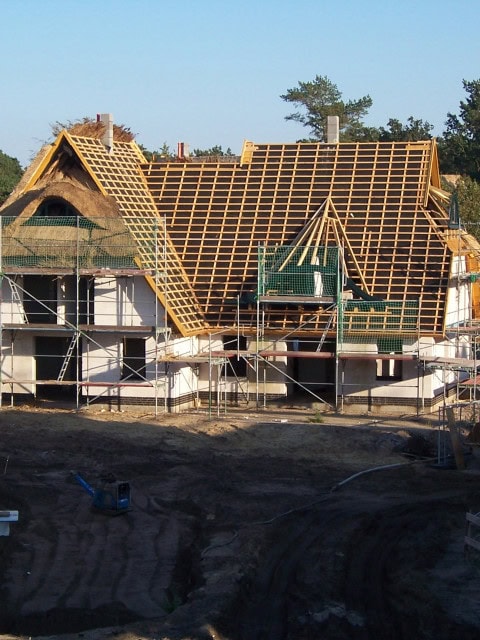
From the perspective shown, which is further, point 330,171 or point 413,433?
point 330,171

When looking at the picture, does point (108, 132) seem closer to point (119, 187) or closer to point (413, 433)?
point (119, 187)

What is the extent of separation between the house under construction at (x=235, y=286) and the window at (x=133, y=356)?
7 cm

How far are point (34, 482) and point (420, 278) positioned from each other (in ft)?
45.5

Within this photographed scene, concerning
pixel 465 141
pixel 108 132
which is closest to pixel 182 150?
pixel 108 132

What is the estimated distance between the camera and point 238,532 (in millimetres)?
20109

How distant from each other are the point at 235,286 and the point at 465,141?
46.6 m

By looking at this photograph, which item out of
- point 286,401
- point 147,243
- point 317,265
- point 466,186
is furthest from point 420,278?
point 466,186

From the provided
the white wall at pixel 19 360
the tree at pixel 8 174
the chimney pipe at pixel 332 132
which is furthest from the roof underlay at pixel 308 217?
the tree at pixel 8 174

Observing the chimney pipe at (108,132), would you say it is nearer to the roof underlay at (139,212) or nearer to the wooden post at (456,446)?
the roof underlay at (139,212)

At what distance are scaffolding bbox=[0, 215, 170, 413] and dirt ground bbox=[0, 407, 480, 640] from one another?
2055 millimetres

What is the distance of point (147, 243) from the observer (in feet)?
109

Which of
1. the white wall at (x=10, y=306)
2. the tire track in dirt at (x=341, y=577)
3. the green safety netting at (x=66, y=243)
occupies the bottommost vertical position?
the tire track in dirt at (x=341, y=577)

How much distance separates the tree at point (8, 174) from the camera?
7725 centimetres

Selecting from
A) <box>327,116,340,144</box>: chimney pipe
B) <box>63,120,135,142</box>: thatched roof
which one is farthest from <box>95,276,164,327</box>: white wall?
<box>327,116,340,144</box>: chimney pipe
